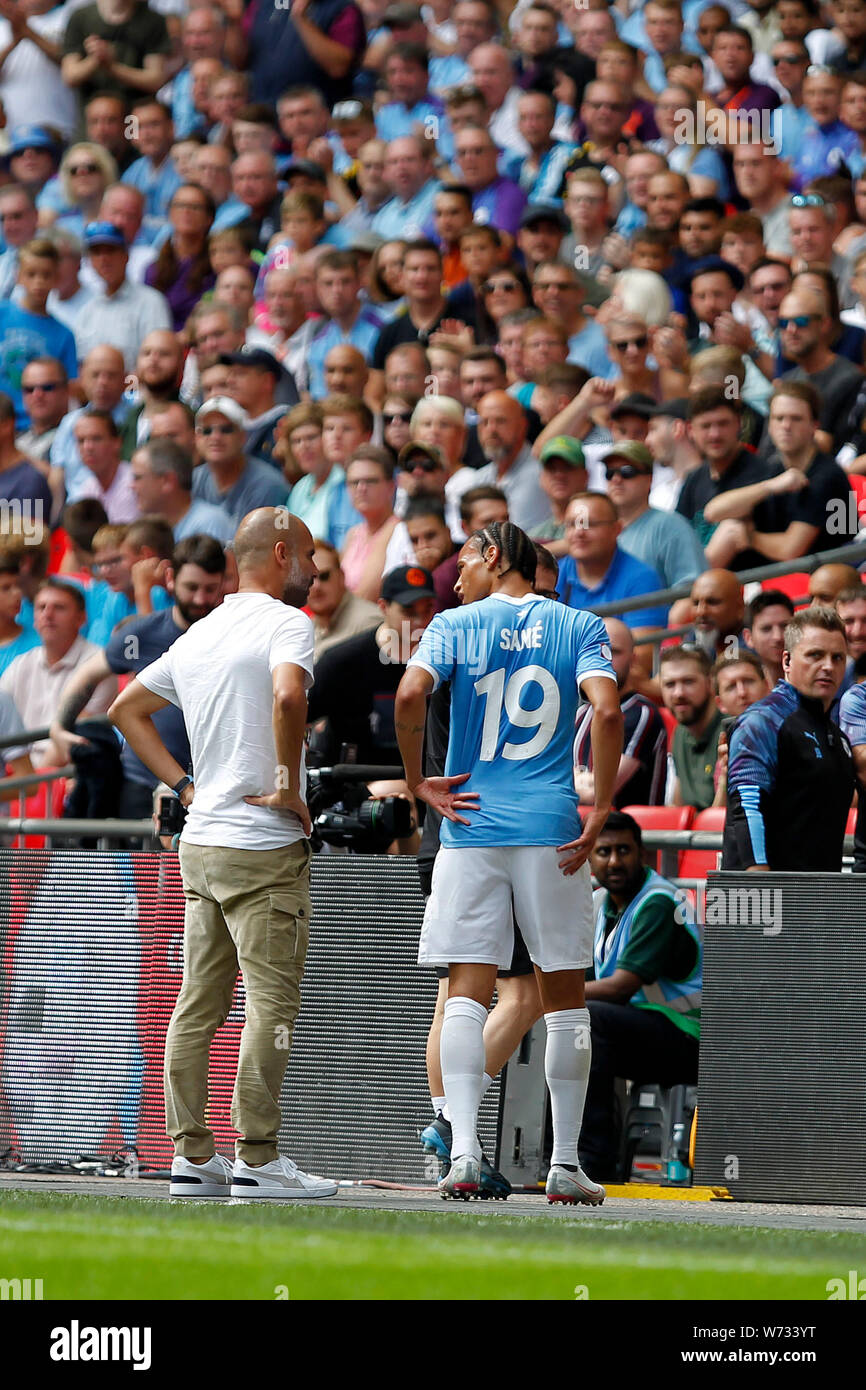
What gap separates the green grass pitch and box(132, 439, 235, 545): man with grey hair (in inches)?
297

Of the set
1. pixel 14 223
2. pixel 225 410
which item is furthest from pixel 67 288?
pixel 225 410

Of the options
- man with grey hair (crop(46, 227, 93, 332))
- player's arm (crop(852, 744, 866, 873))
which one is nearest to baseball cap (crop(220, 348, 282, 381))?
man with grey hair (crop(46, 227, 93, 332))

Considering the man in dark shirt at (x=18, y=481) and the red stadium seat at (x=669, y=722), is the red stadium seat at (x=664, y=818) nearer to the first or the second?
the red stadium seat at (x=669, y=722)

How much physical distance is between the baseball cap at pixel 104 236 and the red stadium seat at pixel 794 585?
21.1 feet

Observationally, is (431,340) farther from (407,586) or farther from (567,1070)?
(567,1070)

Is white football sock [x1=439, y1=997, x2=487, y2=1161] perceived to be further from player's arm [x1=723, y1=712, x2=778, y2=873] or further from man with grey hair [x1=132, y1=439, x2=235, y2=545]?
man with grey hair [x1=132, y1=439, x2=235, y2=545]

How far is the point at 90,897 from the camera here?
8.62 metres

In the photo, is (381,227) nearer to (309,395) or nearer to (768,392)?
(309,395)

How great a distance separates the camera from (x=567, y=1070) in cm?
689

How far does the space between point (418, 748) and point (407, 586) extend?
266cm

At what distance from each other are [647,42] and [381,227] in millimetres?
2189

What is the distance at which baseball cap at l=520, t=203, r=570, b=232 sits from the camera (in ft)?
46.0

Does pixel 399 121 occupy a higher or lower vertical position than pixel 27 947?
higher
